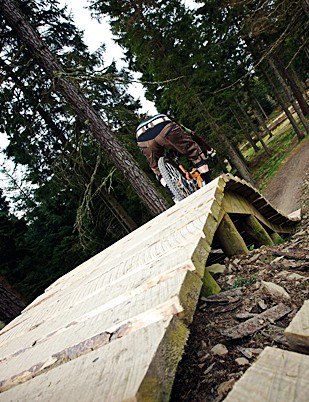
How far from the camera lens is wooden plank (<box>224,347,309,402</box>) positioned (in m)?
0.68

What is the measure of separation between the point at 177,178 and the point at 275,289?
10.9 feet

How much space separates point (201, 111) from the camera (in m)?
17.9

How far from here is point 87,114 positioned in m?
6.34

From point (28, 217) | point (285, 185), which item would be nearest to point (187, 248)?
point (285, 185)

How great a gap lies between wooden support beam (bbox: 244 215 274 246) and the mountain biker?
1377mm

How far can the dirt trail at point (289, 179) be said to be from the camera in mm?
12863

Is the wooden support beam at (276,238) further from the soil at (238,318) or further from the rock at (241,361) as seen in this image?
the rock at (241,361)

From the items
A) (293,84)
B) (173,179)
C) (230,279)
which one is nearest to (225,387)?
(230,279)

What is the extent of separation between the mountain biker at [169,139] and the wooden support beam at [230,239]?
1975mm

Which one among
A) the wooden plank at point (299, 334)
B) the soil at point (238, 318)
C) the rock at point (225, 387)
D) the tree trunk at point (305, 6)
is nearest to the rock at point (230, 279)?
the soil at point (238, 318)

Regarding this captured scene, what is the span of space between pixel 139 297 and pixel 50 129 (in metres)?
12.0

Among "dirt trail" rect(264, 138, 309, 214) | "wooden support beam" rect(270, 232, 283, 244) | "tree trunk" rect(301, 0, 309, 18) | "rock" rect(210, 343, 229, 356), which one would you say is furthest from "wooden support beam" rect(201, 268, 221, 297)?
"dirt trail" rect(264, 138, 309, 214)

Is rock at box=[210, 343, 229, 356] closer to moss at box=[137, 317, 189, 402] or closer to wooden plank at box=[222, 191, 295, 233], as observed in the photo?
moss at box=[137, 317, 189, 402]

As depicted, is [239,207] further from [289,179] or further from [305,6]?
[289,179]
